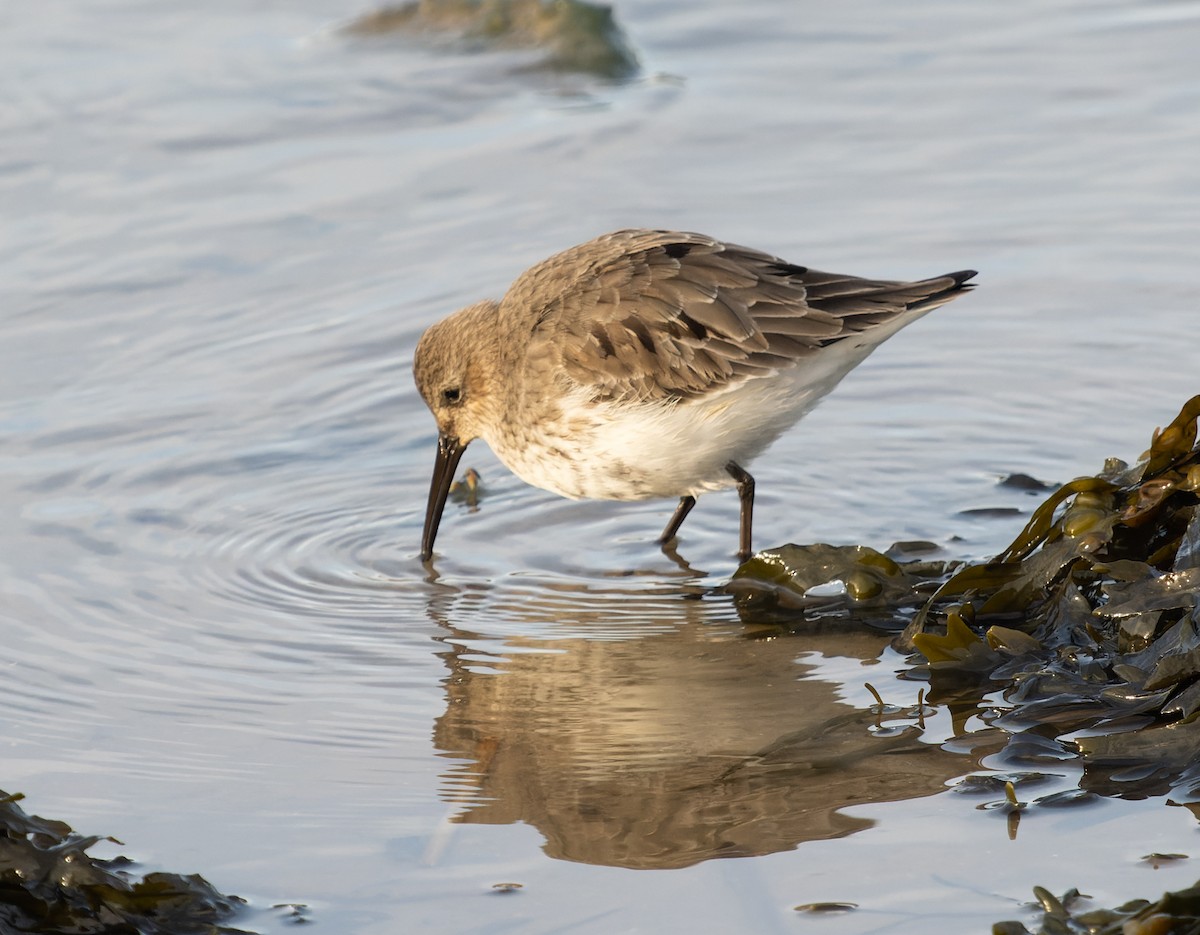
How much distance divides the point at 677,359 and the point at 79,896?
130 inches

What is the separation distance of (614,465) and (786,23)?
6250mm

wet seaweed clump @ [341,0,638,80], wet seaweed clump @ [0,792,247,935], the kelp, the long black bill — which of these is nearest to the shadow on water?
the kelp

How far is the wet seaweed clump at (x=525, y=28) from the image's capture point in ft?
36.9

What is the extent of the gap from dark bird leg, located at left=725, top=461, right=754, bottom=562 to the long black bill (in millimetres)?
1151

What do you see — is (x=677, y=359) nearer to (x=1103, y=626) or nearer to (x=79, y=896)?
(x=1103, y=626)

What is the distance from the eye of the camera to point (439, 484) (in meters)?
6.86

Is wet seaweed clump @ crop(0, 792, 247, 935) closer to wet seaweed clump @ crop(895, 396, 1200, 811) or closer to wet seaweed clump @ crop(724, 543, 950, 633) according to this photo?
wet seaweed clump @ crop(895, 396, 1200, 811)

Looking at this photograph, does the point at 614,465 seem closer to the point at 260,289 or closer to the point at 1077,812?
the point at 1077,812

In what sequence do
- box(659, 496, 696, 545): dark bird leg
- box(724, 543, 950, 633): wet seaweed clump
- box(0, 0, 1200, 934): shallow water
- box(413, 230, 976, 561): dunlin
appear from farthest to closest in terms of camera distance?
1. box(659, 496, 696, 545): dark bird leg
2. box(413, 230, 976, 561): dunlin
3. box(724, 543, 950, 633): wet seaweed clump
4. box(0, 0, 1200, 934): shallow water

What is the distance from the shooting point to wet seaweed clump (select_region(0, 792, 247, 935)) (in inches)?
150

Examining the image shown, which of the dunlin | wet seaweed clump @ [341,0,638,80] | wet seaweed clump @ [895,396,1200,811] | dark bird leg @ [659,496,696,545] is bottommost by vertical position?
dark bird leg @ [659,496,696,545]

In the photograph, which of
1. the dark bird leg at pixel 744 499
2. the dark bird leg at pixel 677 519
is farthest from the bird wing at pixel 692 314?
the dark bird leg at pixel 677 519

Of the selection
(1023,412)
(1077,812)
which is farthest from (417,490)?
(1077,812)

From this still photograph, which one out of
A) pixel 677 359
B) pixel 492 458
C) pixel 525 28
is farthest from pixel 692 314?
pixel 525 28
